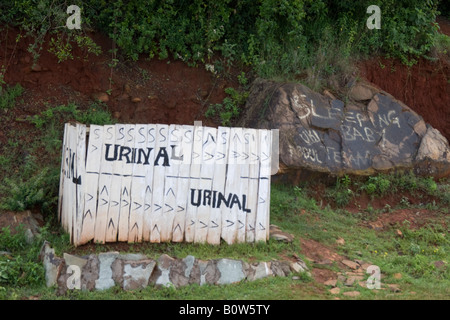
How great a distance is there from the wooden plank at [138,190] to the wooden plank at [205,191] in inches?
25.1

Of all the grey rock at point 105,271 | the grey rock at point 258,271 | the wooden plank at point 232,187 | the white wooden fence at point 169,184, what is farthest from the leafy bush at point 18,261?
the grey rock at point 258,271

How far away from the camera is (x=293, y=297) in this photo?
5.37 meters

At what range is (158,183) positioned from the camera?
20.6 feet

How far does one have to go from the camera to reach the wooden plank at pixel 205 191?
6305 mm

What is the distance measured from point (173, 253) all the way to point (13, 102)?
14.0 ft

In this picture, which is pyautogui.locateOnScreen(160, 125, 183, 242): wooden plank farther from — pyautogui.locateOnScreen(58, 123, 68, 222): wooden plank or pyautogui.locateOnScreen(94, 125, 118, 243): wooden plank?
pyautogui.locateOnScreen(58, 123, 68, 222): wooden plank

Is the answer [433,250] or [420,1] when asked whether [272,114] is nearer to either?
[433,250]

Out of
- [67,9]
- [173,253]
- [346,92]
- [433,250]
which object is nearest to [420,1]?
[346,92]

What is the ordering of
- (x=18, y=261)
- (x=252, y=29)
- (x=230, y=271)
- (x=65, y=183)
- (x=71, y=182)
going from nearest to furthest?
(x=230, y=271) → (x=18, y=261) → (x=71, y=182) → (x=65, y=183) → (x=252, y=29)

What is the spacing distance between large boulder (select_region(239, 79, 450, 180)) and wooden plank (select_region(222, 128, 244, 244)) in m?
2.04

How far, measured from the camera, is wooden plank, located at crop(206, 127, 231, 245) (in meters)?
6.31

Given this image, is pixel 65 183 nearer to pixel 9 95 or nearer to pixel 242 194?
pixel 242 194

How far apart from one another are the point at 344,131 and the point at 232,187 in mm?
3245

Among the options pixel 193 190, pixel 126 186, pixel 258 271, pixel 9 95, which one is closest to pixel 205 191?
→ pixel 193 190
